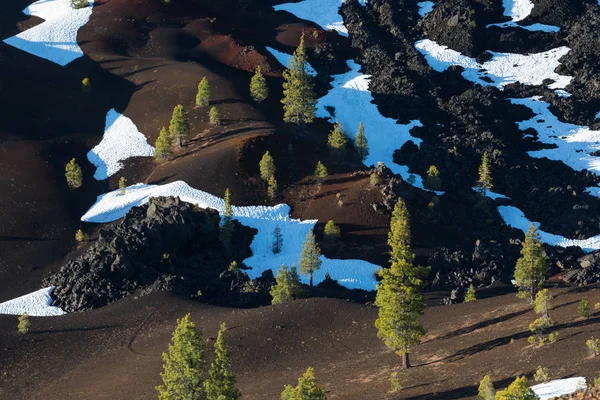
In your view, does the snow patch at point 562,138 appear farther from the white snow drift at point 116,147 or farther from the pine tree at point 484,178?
the white snow drift at point 116,147

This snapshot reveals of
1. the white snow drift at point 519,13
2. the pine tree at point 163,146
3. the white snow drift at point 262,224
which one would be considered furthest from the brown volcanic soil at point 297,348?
the white snow drift at point 519,13

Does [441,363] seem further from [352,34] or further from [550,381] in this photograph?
[352,34]

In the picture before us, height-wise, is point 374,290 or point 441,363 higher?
point 441,363

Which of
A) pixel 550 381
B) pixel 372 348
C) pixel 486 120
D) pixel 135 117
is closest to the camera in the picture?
pixel 550 381

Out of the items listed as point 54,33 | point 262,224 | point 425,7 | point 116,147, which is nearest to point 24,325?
point 262,224

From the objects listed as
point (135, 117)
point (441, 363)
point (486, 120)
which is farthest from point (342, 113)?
point (441, 363)

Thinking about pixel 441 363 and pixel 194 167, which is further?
pixel 194 167

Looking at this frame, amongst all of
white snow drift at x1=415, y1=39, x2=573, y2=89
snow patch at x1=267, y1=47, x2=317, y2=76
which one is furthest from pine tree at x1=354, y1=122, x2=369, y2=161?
white snow drift at x1=415, y1=39, x2=573, y2=89

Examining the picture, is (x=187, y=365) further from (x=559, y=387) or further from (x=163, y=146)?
(x=163, y=146)
